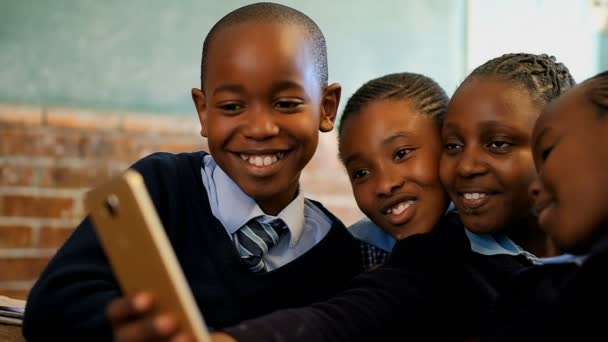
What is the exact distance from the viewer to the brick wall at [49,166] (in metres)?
2.17

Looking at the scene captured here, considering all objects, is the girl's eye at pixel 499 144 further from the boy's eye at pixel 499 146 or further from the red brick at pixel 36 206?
the red brick at pixel 36 206

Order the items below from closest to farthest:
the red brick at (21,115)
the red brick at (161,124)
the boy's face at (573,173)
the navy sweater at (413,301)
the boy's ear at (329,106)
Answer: the boy's face at (573,173)
the navy sweater at (413,301)
the boy's ear at (329,106)
the red brick at (21,115)
the red brick at (161,124)

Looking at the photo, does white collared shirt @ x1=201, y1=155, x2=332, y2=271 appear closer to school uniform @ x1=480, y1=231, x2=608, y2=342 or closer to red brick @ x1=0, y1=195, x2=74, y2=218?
school uniform @ x1=480, y1=231, x2=608, y2=342

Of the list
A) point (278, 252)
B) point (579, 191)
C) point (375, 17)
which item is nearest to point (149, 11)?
point (375, 17)

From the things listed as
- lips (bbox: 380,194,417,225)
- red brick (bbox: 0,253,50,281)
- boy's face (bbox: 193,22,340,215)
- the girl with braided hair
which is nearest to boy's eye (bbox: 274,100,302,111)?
boy's face (bbox: 193,22,340,215)

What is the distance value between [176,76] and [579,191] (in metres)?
1.74

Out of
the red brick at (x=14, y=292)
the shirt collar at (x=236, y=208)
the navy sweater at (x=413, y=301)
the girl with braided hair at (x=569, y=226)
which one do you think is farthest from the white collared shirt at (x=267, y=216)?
the red brick at (x=14, y=292)

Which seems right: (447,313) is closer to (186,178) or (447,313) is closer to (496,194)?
(496,194)

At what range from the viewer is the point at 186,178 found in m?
1.25

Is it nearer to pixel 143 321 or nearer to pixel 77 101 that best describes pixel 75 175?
pixel 77 101

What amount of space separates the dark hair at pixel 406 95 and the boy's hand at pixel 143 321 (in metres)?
0.78

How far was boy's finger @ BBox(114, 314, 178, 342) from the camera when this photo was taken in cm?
61

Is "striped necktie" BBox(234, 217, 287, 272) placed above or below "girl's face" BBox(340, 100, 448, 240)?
A: below

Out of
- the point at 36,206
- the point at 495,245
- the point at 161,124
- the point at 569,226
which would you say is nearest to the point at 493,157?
the point at 495,245
